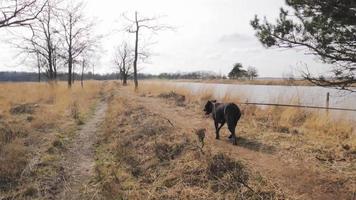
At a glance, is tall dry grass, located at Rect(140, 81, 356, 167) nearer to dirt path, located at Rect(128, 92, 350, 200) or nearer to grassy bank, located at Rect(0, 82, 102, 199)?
dirt path, located at Rect(128, 92, 350, 200)

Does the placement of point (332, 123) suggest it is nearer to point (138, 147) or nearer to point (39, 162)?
point (138, 147)

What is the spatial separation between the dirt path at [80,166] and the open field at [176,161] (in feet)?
0.06

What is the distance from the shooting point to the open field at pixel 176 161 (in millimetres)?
5461

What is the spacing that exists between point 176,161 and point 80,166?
2058 millimetres

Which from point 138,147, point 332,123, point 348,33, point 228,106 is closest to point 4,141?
point 138,147

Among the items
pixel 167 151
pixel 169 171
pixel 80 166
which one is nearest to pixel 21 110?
pixel 80 166

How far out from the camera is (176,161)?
6.81m

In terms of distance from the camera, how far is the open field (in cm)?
546

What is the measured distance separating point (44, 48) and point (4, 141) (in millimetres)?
20001

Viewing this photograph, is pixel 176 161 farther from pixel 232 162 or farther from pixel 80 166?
pixel 80 166

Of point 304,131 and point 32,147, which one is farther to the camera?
point 304,131

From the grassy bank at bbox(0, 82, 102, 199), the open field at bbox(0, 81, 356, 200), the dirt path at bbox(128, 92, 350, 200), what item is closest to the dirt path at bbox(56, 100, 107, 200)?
the open field at bbox(0, 81, 356, 200)

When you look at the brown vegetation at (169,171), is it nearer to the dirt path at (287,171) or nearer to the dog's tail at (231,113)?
the dirt path at (287,171)

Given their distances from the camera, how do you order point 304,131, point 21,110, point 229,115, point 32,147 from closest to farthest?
point 229,115 → point 32,147 → point 304,131 → point 21,110
